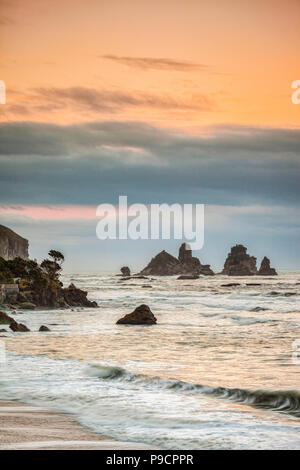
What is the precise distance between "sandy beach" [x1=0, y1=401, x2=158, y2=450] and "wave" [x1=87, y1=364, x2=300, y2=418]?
4.33 meters

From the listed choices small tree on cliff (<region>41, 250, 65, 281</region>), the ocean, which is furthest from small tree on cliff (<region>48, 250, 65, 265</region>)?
the ocean

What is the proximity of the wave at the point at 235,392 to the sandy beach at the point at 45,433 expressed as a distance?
433 cm

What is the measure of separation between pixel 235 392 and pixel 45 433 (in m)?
6.19

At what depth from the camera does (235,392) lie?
53.2ft

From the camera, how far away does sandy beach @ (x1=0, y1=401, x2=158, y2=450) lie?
1047 cm

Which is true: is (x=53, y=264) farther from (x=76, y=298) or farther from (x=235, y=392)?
(x=235, y=392)

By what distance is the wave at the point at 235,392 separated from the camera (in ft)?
48.6

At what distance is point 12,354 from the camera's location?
24.2 m

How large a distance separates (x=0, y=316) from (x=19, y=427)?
27450 mm

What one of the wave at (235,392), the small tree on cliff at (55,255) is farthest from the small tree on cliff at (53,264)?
the wave at (235,392)

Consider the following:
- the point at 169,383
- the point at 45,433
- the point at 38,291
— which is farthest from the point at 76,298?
the point at 45,433

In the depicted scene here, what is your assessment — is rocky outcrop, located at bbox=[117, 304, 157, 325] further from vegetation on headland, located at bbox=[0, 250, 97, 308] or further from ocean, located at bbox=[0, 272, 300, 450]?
vegetation on headland, located at bbox=[0, 250, 97, 308]
